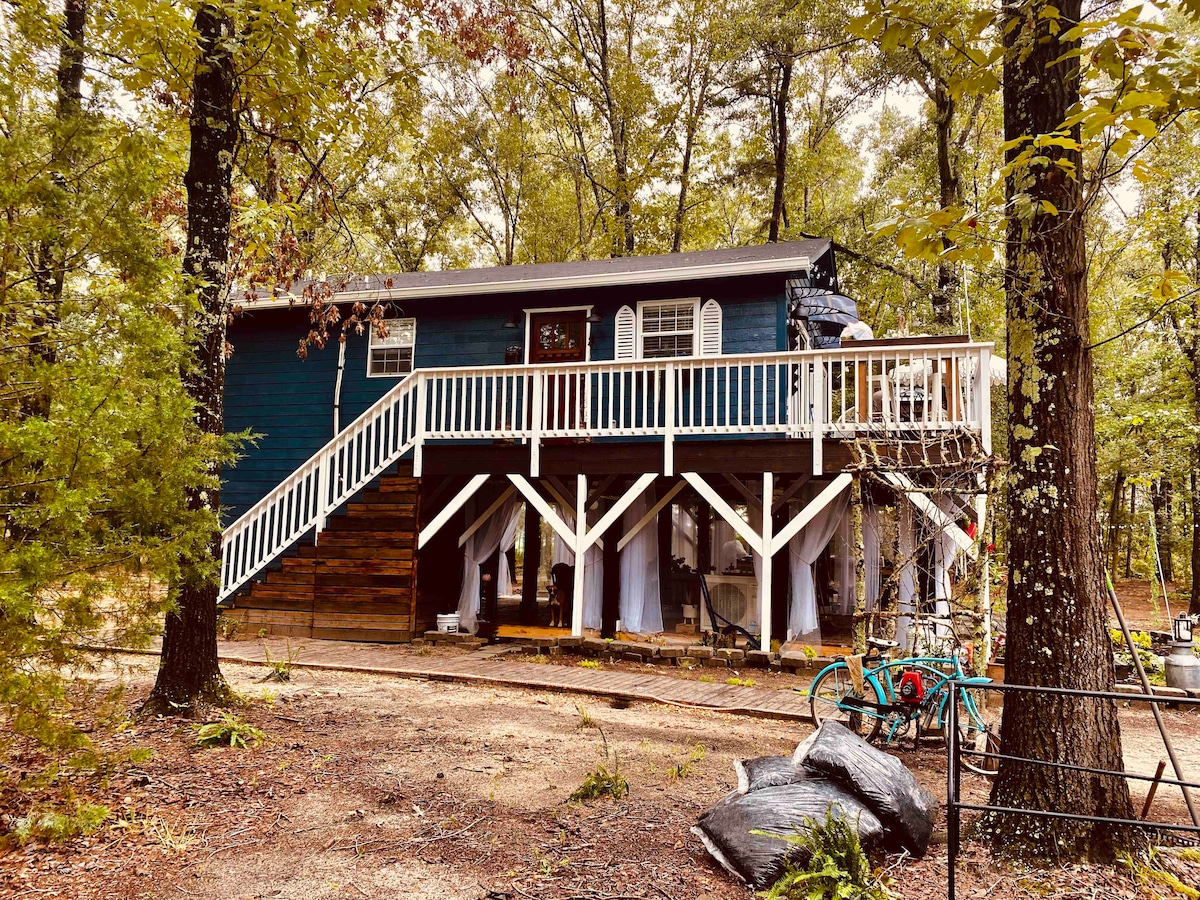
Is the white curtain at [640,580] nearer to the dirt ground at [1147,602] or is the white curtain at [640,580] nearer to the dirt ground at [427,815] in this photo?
the dirt ground at [427,815]

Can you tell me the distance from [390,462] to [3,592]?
28.7ft

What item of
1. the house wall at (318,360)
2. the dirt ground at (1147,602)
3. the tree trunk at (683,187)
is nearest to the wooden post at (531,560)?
the house wall at (318,360)

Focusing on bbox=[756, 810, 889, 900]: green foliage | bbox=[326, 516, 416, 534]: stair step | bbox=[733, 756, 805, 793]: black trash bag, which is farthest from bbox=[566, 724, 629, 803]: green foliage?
bbox=[326, 516, 416, 534]: stair step

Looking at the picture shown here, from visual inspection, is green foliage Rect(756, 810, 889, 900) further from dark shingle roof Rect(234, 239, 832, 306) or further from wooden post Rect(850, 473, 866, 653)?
dark shingle roof Rect(234, 239, 832, 306)

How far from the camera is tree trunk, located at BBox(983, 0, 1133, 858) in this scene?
397 centimetres

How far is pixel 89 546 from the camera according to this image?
3717mm

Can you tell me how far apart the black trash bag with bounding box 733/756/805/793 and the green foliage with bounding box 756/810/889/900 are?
49cm

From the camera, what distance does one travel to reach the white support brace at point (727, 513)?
10203mm

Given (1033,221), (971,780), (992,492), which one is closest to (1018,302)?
(1033,221)

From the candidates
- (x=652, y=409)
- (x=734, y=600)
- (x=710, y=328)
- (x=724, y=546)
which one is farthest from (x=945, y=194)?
(x=734, y=600)

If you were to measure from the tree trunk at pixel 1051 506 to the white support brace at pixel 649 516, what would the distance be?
291 inches

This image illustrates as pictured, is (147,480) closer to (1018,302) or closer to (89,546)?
(89,546)

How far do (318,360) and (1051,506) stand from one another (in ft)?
43.5

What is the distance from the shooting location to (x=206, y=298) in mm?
6242
